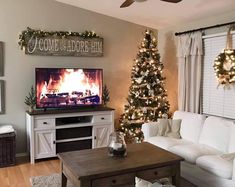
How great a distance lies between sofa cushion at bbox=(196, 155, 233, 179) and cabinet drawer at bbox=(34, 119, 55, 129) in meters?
2.49

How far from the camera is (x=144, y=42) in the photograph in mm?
5359

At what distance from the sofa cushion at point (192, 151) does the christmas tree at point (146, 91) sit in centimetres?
143

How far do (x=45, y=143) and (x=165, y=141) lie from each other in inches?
80.1

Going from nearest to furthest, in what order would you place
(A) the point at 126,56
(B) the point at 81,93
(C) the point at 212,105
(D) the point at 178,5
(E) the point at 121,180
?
1. (E) the point at 121,180
2. (D) the point at 178,5
3. (C) the point at 212,105
4. (B) the point at 81,93
5. (A) the point at 126,56

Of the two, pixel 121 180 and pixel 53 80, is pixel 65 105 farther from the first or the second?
pixel 121 180

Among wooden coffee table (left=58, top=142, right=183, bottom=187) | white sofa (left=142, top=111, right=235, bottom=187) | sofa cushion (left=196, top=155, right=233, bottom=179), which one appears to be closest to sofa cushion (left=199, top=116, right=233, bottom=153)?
white sofa (left=142, top=111, right=235, bottom=187)

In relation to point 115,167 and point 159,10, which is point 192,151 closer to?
point 115,167

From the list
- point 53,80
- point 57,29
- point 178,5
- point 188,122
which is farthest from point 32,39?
point 188,122

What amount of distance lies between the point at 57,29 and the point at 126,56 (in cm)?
155

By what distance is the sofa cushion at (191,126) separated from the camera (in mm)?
4172

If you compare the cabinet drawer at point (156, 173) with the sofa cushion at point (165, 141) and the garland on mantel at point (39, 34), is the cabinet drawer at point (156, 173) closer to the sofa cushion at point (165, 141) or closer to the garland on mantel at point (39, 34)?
the sofa cushion at point (165, 141)

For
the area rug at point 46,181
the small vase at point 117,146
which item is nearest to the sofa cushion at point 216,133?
the small vase at point 117,146

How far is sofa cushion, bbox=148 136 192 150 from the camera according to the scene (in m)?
3.94

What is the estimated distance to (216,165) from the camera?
3115mm
